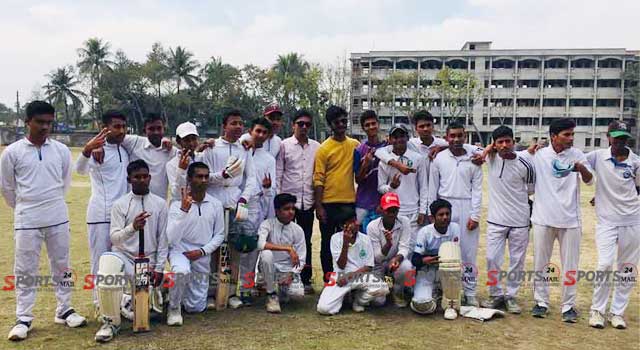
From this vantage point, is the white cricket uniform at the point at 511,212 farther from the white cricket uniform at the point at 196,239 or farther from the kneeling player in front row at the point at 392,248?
the white cricket uniform at the point at 196,239

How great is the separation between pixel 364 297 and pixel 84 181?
1723 cm

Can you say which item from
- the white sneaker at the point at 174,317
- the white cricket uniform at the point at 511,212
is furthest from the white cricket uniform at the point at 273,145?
the white cricket uniform at the point at 511,212

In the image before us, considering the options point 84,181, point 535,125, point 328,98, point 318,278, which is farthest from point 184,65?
point 318,278

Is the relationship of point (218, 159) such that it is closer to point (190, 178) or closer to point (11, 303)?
point (190, 178)

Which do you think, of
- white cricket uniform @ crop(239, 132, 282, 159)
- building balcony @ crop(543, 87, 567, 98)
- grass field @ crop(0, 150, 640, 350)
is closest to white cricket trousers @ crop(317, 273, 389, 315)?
grass field @ crop(0, 150, 640, 350)

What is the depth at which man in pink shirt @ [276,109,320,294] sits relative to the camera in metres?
5.87

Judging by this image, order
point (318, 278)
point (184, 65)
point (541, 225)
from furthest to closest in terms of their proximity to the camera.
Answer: point (184, 65), point (318, 278), point (541, 225)

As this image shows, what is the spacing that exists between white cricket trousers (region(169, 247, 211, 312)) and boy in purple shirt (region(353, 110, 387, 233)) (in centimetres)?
187

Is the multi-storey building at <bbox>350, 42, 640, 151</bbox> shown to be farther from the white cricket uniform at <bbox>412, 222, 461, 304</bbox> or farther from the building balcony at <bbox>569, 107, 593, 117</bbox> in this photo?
the white cricket uniform at <bbox>412, 222, 461, 304</bbox>

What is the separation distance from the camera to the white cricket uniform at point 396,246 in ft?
18.0

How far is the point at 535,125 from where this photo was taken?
201 feet

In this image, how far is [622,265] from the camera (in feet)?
16.9

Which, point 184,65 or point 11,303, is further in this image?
point 184,65

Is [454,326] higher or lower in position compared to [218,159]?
lower
